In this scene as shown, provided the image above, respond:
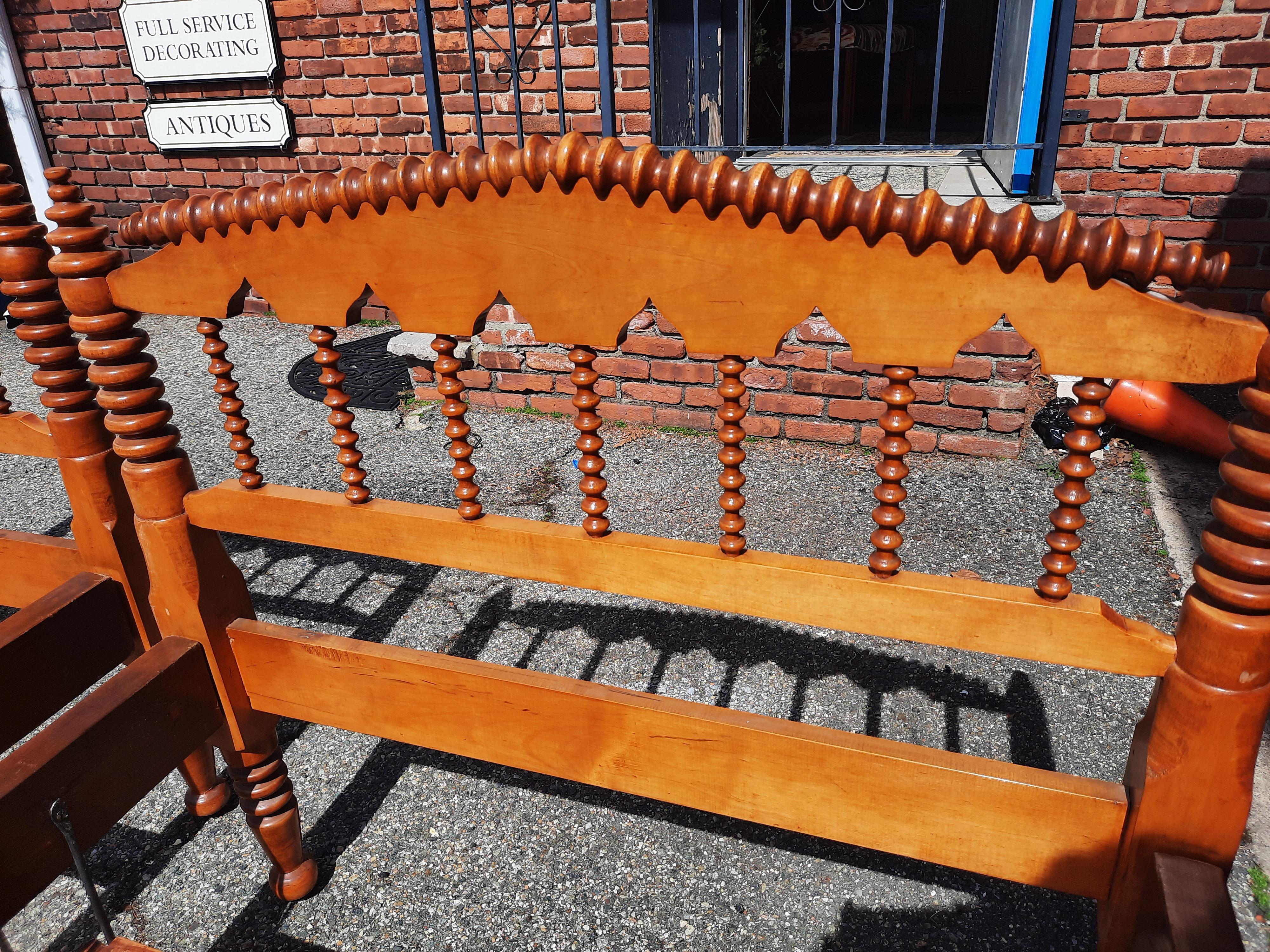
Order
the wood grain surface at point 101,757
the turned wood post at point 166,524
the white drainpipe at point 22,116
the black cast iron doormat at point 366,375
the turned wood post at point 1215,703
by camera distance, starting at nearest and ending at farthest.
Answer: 1. the turned wood post at point 1215,703
2. the wood grain surface at point 101,757
3. the turned wood post at point 166,524
4. the black cast iron doormat at point 366,375
5. the white drainpipe at point 22,116

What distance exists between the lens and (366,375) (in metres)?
4.37

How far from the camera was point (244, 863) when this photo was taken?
5.73ft

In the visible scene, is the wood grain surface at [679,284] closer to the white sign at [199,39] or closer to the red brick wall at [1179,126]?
the red brick wall at [1179,126]

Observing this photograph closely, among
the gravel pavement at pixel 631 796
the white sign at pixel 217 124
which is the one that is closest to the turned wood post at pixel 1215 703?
the gravel pavement at pixel 631 796

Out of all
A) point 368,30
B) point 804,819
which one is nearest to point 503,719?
point 804,819

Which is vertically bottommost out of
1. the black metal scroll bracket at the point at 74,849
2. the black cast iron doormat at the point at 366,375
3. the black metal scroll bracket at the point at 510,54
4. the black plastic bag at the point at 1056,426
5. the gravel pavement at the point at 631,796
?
the gravel pavement at the point at 631,796

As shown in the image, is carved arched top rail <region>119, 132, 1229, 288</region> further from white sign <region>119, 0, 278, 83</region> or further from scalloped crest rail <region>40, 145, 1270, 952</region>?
white sign <region>119, 0, 278, 83</region>

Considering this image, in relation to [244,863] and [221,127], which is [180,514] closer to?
[244,863]

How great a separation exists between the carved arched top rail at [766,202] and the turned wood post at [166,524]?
355mm

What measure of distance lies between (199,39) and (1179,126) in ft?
15.9

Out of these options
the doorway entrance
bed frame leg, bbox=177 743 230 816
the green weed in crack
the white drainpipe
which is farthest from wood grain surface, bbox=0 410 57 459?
the white drainpipe

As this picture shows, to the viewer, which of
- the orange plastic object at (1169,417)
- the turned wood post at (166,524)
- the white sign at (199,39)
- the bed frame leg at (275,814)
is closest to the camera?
the turned wood post at (166,524)

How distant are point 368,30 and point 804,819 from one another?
175 inches

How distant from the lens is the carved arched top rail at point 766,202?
88 cm
